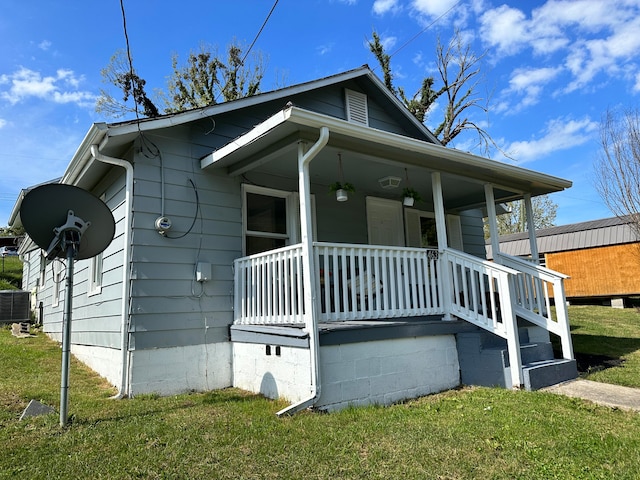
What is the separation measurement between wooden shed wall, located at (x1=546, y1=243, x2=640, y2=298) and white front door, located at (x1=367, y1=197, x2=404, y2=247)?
1070cm

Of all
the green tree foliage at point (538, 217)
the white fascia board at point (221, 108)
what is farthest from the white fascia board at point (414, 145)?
the green tree foliage at point (538, 217)

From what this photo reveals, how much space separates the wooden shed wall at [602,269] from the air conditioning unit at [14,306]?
1852 centimetres

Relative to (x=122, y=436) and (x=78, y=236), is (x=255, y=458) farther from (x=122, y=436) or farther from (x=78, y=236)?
(x=78, y=236)

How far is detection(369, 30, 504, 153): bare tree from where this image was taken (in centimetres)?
1739

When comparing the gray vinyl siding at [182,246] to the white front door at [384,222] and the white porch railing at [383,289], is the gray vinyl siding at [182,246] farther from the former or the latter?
the white front door at [384,222]

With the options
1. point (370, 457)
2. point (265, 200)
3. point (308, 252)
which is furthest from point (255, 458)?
point (265, 200)

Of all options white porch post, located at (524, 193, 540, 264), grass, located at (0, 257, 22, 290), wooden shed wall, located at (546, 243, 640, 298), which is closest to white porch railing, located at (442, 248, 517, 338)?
white porch post, located at (524, 193, 540, 264)

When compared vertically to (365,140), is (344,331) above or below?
below

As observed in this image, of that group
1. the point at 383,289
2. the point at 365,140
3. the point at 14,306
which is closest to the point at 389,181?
the point at 365,140

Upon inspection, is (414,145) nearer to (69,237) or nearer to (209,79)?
(69,237)

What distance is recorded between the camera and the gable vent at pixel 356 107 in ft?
26.6

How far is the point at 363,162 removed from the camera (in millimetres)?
6184

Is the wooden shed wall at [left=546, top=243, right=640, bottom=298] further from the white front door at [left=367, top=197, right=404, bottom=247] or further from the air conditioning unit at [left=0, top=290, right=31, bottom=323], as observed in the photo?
the air conditioning unit at [left=0, top=290, right=31, bottom=323]

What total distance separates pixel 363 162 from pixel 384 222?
2314mm
